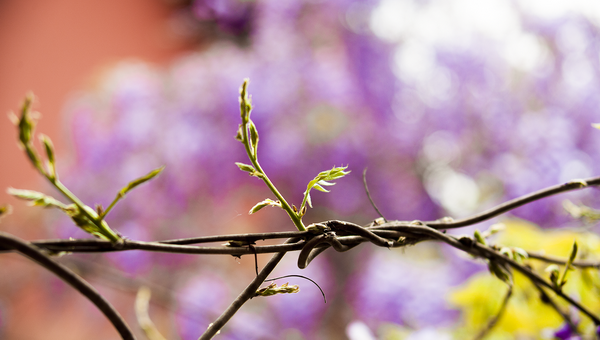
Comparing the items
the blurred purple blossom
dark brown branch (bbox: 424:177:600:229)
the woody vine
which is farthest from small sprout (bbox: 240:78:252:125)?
the blurred purple blossom

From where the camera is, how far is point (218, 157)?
1.35 m

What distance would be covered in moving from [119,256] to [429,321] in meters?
1.05

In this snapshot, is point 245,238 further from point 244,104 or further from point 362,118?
point 362,118

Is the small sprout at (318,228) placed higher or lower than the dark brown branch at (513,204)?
lower

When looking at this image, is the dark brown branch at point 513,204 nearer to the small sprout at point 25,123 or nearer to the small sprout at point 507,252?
the small sprout at point 507,252

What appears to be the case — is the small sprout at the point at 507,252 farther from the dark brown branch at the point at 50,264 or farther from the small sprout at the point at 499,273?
the dark brown branch at the point at 50,264

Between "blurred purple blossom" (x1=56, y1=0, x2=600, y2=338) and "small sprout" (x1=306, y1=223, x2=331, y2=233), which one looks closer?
"small sprout" (x1=306, y1=223, x2=331, y2=233)

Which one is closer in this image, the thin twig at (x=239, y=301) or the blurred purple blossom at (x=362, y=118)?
the thin twig at (x=239, y=301)

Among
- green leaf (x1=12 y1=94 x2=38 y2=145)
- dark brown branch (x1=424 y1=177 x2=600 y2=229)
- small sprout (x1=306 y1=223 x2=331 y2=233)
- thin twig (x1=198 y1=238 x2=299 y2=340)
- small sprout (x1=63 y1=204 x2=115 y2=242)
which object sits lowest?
thin twig (x1=198 y1=238 x2=299 y2=340)

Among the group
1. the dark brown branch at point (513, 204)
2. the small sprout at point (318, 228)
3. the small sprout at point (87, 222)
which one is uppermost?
the dark brown branch at point (513, 204)

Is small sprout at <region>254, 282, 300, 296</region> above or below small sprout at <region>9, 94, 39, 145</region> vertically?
below

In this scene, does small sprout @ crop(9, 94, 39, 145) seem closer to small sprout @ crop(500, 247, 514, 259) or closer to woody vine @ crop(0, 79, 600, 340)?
woody vine @ crop(0, 79, 600, 340)

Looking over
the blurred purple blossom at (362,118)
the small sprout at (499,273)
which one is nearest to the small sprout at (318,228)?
the small sprout at (499,273)

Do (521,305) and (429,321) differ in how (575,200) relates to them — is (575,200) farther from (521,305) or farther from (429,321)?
(521,305)
